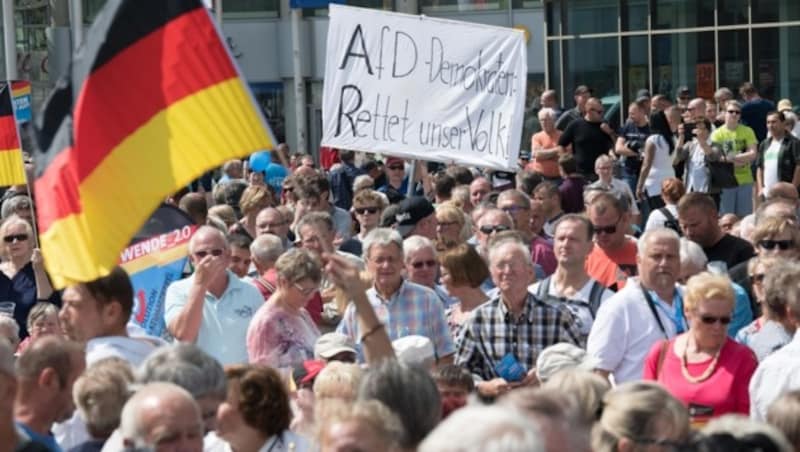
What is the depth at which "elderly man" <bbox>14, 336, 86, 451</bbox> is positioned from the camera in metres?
6.34

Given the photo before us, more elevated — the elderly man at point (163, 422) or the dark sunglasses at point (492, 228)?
the elderly man at point (163, 422)

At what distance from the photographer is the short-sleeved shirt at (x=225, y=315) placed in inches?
364

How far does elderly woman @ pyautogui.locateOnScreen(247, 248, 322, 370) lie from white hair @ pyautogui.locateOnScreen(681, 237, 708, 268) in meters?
1.88

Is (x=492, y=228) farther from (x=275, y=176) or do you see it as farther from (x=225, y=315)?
(x=275, y=176)

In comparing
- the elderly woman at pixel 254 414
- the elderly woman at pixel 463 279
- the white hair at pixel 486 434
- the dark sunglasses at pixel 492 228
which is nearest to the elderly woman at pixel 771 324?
the elderly woman at pixel 463 279

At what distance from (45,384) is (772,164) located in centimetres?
1384

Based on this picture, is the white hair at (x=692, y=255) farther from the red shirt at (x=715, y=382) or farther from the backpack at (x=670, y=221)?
the backpack at (x=670, y=221)

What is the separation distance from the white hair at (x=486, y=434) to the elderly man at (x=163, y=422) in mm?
1851

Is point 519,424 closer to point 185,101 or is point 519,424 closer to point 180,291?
point 185,101

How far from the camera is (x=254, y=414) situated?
643 centimetres

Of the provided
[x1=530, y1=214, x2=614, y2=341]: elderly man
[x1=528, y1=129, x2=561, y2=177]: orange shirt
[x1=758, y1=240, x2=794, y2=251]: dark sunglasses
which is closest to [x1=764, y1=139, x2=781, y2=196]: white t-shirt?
[x1=528, y1=129, x2=561, y2=177]: orange shirt

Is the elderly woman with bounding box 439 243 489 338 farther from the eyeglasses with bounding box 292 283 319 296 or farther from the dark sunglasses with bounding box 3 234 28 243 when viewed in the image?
the dark sunglasses with bounding box 3 234 28 243

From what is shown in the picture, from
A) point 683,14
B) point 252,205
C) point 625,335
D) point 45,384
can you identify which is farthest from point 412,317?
point 683,14

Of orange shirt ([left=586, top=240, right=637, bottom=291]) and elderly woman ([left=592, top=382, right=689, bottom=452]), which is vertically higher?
elderly woman ([left=592, top=382, right=689, bottom=452])
